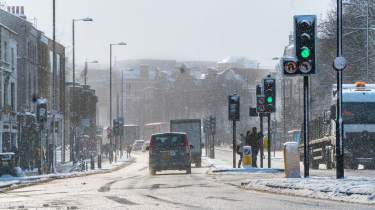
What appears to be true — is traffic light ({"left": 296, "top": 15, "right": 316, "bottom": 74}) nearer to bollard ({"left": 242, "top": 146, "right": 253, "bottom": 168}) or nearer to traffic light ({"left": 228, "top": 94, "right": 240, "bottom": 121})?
bollard ({"left": 242, "top": 146, "right": 253, "bottom": 168})

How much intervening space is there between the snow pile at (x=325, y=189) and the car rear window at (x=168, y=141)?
18966mm

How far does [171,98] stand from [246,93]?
3052 centimetres

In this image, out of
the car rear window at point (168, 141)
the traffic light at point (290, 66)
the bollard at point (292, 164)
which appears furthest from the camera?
the car rear window at point (168, 141)

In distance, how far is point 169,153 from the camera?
40781mm

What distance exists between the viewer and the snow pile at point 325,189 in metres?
16.8

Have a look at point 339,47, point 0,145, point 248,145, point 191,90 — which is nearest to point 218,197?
point 339,47

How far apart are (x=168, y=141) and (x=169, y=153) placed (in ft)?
2.54

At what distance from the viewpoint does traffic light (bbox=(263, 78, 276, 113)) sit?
37.5 m

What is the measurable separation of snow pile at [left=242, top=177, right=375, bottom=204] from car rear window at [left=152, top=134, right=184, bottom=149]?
19.0m

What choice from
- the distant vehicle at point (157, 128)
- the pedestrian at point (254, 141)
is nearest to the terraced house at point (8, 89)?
the pedestrian at point (254, 141)

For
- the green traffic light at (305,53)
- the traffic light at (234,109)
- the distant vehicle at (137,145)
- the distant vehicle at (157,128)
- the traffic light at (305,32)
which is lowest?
the distant vehicle at (137,145)

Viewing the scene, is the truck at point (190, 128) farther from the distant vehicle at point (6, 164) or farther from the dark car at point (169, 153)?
the distant vehicle at point (6, 164)

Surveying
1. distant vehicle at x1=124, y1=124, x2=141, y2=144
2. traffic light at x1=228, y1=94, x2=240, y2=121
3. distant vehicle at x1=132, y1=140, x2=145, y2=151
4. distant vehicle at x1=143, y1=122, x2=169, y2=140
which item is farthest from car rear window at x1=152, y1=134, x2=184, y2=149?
distant vehicle at x1=124, y1=124, x2=141, y2=144

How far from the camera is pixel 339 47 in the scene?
22.6m
